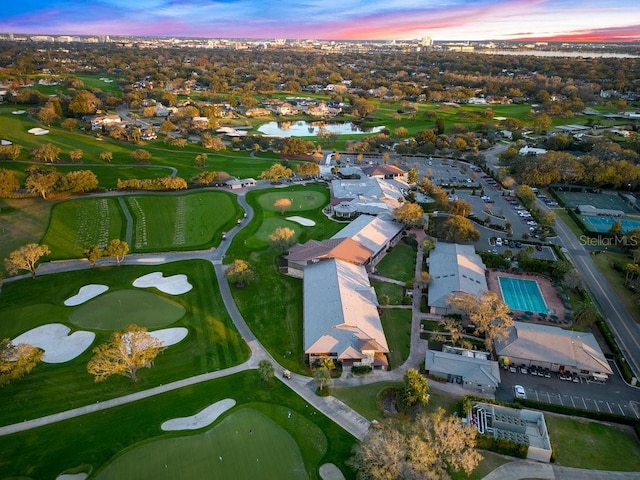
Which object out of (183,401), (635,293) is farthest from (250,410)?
(635,293)

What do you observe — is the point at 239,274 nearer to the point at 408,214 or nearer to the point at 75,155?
the point at 408,214

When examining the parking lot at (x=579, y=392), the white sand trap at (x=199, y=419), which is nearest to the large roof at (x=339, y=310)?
the white sand trap at (x=199, y=419)

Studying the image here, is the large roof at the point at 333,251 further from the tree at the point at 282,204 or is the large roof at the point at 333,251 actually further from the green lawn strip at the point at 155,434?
the green lawn strip at the point at 155,434

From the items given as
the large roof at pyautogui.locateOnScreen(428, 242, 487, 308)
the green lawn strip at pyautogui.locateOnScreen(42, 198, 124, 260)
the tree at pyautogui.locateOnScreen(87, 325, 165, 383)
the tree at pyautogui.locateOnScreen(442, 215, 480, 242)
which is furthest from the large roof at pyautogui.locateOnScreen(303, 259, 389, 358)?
the green lawn strip at pyautogui.locateOnScreen(42, 198, 124, 260)

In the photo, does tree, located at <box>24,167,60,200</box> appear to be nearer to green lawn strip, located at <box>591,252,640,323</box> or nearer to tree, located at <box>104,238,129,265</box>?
tree, located at <box>104,238,129,265</box>

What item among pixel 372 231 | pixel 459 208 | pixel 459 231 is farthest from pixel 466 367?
pixel 459 208

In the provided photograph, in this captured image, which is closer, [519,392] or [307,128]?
[519,392]
